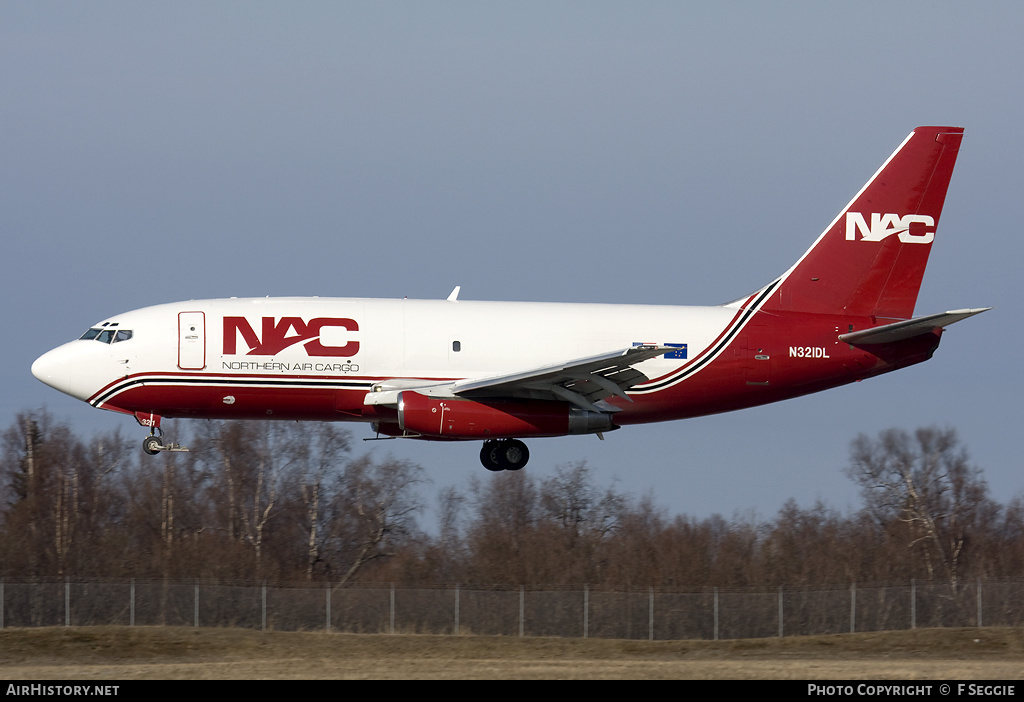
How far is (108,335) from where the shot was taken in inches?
1431

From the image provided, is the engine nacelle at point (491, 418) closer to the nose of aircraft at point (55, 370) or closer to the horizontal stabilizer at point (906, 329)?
the horizontal stabilizer at point (906, 329)

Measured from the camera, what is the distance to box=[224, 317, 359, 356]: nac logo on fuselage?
3581 centimetres

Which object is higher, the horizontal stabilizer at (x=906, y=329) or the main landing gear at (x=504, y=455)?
the horizontal stabilizer at (x=906, y=329)

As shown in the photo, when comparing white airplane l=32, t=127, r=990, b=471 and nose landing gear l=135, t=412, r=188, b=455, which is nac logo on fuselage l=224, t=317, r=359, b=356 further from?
nose landing gear l=135, t=412, r=188, b=455

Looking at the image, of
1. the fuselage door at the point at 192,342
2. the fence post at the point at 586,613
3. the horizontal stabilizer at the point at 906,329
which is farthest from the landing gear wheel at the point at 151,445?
the horizontal stabilizer at the point at 906,329

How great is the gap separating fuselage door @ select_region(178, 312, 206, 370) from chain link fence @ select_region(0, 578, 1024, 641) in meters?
10.7

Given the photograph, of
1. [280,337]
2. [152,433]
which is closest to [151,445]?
[152,433]

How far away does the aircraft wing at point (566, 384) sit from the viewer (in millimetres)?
35031

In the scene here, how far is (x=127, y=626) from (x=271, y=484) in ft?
83.9

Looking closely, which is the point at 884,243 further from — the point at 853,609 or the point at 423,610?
the point at 423,610

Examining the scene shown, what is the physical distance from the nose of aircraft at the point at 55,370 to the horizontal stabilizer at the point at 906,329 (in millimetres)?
21240

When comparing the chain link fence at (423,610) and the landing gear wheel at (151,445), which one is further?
the chain link fence at (423,610)
